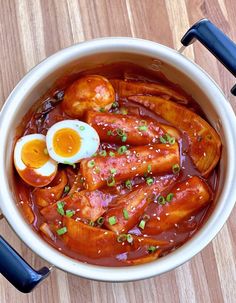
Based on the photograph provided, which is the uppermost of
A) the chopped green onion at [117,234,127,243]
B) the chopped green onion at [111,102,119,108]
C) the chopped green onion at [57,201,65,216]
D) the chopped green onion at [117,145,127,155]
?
the chopped green onion at [111,102,119,108]

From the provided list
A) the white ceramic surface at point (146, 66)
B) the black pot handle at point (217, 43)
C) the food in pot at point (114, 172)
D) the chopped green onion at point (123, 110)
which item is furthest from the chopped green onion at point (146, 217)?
the black pot handle at point (217, 43)

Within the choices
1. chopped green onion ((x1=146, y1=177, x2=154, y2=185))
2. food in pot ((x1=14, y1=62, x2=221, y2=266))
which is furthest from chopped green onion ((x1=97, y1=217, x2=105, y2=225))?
chopped green onion ((x1=146, y1=177, x2=154, y2=185))

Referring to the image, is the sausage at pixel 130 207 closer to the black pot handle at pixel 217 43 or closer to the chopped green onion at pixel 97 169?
the chopped green onion at pixel 97 169

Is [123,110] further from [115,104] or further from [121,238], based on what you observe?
[121,238]

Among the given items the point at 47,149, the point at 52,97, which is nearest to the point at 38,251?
the point at 47,149

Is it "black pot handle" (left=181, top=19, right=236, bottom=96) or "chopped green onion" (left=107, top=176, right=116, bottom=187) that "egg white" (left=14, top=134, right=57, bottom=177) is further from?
"black pot handle" (left=181, top=19, right=236, bottom=96)

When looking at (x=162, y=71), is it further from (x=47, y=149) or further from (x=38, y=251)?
(x=38, y=251)
